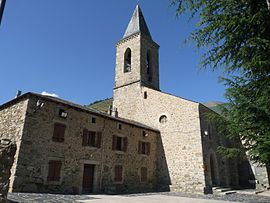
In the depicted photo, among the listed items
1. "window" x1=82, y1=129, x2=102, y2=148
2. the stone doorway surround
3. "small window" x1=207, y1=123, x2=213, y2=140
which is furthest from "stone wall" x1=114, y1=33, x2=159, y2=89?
the stone doorway surround

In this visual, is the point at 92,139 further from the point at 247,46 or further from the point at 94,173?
the point at 247,46

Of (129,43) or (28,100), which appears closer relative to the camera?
(28,100)

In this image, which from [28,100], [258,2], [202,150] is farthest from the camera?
[202,150]

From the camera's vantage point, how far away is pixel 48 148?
420 inches

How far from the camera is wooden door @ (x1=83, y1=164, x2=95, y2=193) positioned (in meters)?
→ 12.0

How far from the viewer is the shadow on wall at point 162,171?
15.8 m

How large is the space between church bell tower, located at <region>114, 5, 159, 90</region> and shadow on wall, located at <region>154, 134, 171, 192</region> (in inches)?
228

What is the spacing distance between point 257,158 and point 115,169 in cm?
925

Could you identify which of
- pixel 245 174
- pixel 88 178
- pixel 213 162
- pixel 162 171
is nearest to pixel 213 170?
pixel 213 162

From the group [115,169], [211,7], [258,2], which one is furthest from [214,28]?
[115,169]

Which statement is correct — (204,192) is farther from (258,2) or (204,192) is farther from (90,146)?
(258,2)

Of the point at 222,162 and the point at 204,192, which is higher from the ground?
the point at 222,162

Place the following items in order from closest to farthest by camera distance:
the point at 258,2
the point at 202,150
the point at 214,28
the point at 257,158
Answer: the point at 258,2
the point at 214,28
the point at 257,158
the point at 202,150

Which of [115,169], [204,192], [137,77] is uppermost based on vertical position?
[137,77]
